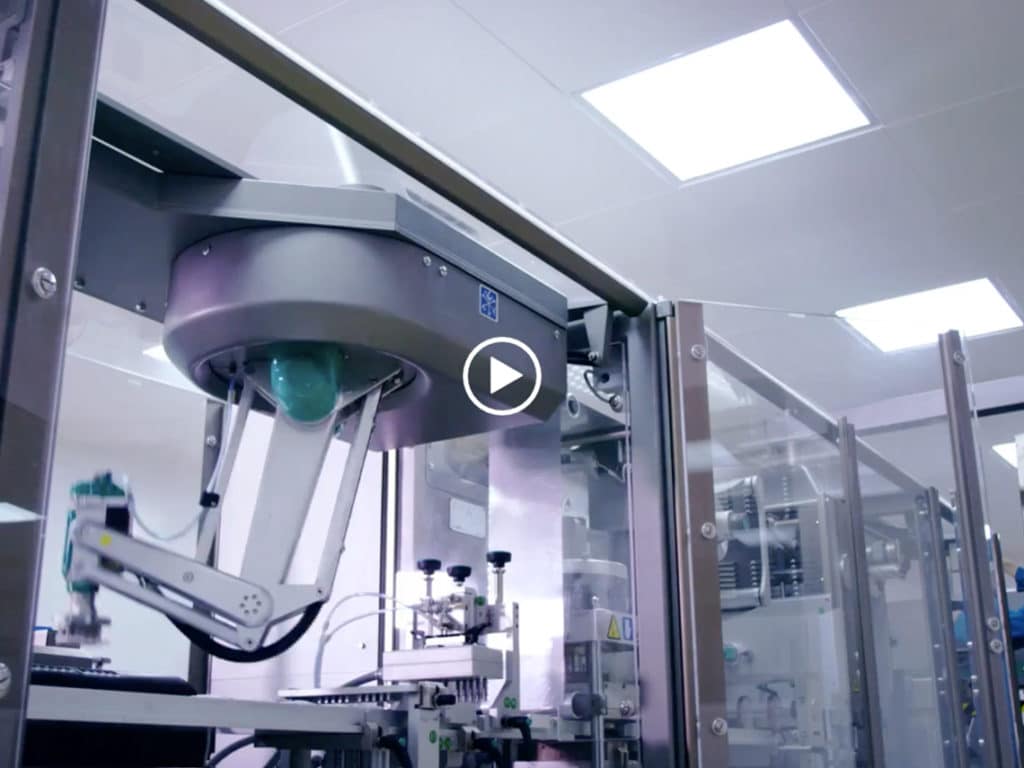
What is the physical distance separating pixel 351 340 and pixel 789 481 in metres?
0.86

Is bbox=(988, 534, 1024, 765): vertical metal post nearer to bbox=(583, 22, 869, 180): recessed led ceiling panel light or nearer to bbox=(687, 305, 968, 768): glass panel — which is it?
bbox=(687, 305, 968, 768): glass panel

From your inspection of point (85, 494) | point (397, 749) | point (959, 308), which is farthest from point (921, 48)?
point (85, 494)

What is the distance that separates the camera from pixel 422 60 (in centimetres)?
264

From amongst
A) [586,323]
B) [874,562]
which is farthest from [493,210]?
[874,562]

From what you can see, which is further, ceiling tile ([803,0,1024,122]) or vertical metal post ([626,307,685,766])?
ceiling tile ([803,0,1024,122])

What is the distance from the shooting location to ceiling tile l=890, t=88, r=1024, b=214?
2.88 m

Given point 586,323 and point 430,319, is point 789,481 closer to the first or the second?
point 586,323

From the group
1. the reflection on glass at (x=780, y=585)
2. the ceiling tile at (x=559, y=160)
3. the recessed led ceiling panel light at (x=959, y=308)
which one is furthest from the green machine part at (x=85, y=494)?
the recessed led ceiling panel light at (x=959, y=308)

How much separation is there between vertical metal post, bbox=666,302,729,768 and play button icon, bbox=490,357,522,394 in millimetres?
225

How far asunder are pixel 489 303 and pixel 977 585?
0.96 meters

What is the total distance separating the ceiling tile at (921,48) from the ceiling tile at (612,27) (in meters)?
0.17

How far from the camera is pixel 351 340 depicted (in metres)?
1.14

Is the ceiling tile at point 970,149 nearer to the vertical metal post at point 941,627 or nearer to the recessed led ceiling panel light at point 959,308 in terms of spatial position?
the recessed led ceiling panel light at point 959,308

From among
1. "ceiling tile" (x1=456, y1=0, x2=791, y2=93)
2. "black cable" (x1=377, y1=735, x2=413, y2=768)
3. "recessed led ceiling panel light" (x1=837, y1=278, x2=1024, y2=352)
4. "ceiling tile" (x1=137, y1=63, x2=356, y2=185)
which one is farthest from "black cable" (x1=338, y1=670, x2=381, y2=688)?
"recessed led ceiling panel light" (x1=837, y1=278, x2=1024, y2=352)
